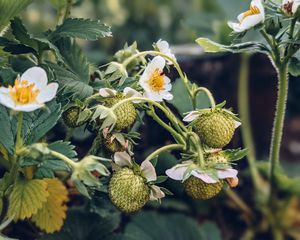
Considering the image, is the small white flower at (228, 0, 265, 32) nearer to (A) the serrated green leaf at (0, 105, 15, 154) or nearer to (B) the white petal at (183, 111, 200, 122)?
(B) the white petal at (183, 111, 200, 122)

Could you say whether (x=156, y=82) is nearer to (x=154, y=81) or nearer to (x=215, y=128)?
(x=154, y=81)

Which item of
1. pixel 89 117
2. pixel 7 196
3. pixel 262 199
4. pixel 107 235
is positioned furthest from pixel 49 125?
pixel 262 199

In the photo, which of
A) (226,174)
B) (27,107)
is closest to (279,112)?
(226,174)

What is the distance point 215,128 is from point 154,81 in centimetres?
12

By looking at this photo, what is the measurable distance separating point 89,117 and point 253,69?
37.6 inches

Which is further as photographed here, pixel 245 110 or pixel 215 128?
pixel 245 110

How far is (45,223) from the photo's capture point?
38.5 inches

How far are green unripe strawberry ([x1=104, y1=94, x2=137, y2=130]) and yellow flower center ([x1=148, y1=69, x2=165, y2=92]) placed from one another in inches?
1.9

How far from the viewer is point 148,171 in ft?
2.76

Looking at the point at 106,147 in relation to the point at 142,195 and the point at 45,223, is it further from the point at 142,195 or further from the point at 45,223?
the point at 45,223

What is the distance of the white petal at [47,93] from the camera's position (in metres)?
0.78

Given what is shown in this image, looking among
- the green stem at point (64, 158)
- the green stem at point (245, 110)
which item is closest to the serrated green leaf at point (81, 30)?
the green stem at point (64, 158)

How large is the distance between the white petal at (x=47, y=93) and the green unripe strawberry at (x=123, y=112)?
0.09 m

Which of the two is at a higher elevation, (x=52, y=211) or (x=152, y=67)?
(x=152, y=67)
